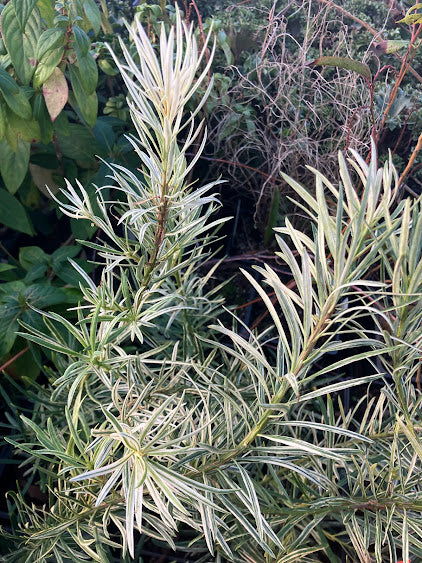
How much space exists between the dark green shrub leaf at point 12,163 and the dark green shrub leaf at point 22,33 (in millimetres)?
124

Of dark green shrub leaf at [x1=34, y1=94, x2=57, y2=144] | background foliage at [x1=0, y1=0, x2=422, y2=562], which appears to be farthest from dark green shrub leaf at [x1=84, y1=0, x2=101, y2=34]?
dark green shrub leaf at [x1=34, y1=94, x2=57, y2=144]

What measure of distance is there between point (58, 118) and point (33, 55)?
0.36ft

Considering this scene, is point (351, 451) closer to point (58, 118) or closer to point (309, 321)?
point (309, 321)

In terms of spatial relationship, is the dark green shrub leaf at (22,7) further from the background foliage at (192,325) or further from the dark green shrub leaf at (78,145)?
the dark green shrub leaf at (78,145)

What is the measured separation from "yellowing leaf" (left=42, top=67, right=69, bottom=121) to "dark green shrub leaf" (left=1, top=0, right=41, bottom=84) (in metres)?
0.03

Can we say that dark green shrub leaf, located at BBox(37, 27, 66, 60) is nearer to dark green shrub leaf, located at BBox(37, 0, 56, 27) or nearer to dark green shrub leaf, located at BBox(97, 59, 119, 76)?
dark green shrub leaf, located at BBox(37, 0, 56, 27)

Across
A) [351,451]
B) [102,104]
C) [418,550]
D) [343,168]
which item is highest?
[343,168]

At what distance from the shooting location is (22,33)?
2.34ft

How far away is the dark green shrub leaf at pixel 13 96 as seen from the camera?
68 cm

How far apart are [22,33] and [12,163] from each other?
0.71ft

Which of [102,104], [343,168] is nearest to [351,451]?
[343,168]

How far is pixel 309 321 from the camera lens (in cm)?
34

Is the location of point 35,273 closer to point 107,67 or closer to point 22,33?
point 22,33

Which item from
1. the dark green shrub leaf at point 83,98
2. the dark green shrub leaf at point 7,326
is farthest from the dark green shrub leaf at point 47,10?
the dark green shrub leaf at point 7,326
